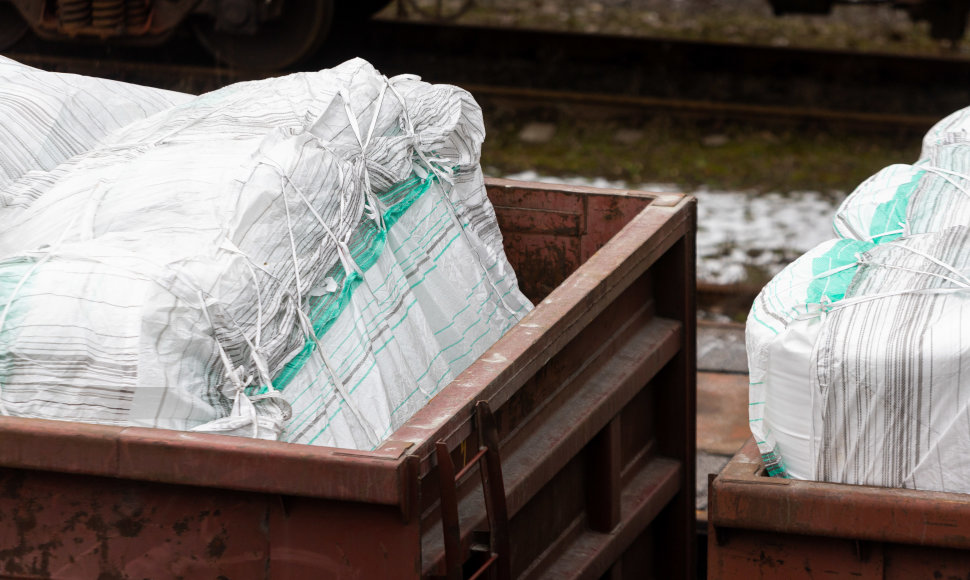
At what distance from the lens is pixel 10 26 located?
27.7ft

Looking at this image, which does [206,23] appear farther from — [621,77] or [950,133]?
[950,133]

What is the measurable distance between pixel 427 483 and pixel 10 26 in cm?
744

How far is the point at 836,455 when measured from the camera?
204cm

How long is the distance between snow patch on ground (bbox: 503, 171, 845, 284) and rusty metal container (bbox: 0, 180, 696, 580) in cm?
317

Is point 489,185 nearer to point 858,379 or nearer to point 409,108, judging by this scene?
point 409,108

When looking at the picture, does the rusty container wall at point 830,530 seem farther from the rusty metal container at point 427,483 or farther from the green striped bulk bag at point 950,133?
the green striped bulk bag at point 950,133

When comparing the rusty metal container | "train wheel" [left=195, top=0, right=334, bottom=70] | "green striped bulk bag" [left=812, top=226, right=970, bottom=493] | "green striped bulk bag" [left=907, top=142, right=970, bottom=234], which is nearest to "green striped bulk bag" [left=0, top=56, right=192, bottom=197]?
the rusty metal container

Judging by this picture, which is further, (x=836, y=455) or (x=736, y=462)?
(x=736, y=462)

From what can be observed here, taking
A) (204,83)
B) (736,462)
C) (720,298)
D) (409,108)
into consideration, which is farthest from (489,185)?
(204,83)

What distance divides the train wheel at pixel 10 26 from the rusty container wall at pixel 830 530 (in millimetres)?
7591

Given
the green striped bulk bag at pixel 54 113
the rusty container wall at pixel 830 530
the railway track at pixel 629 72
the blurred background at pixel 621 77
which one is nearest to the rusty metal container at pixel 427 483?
the rusty container wall at pixel 830 530

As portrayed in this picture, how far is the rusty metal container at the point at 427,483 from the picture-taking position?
197cm

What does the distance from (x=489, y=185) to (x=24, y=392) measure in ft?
6.00

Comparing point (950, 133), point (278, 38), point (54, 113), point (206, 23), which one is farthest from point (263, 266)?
point (206, 23)
